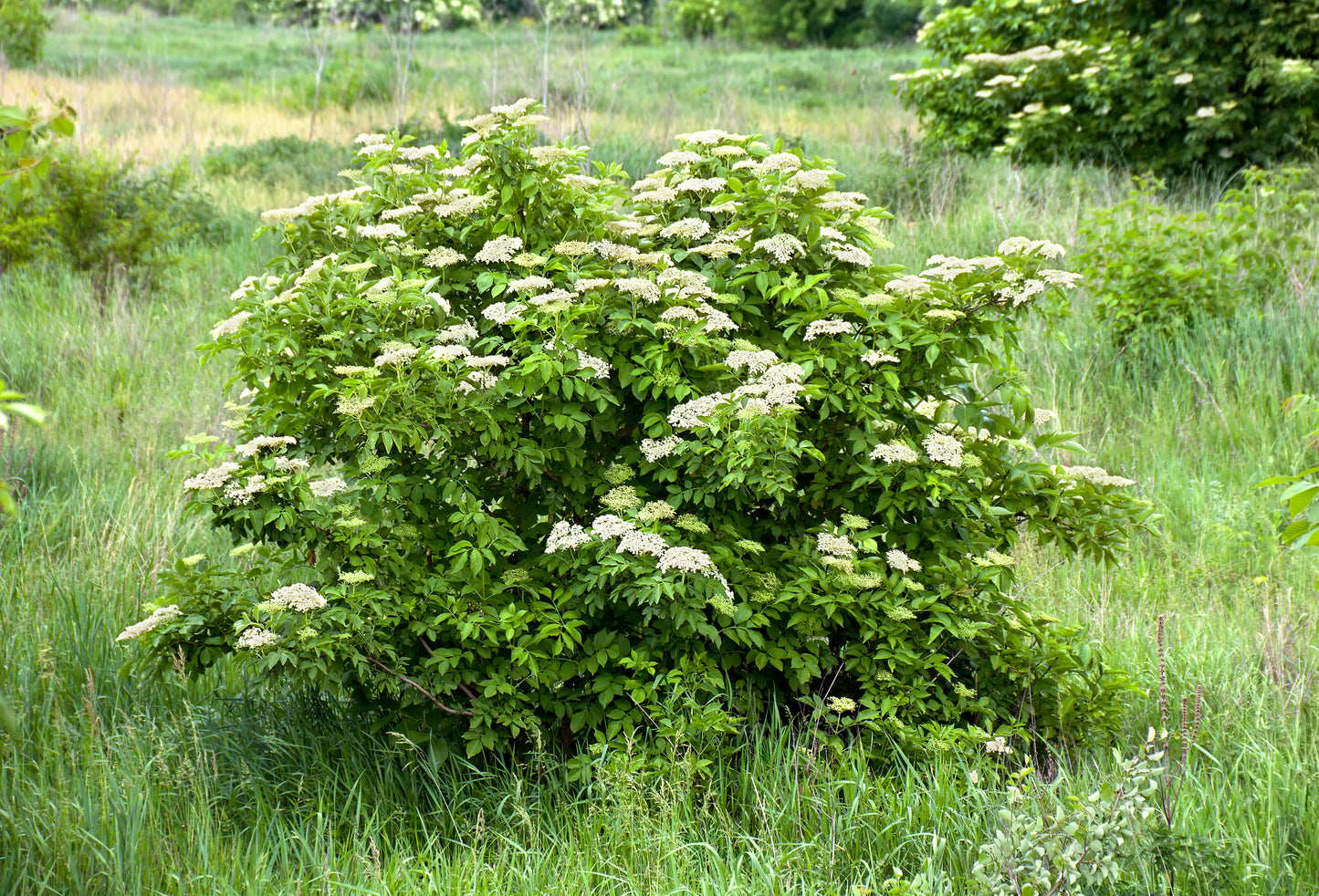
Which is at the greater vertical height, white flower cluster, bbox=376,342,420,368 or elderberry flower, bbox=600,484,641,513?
white flower cluster, bbox=376,342,420,368

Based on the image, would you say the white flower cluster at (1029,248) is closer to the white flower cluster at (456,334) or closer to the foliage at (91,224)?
the white flower cluster at (456,334)

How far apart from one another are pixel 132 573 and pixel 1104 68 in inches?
402

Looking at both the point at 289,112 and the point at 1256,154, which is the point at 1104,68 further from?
the point at 289,112

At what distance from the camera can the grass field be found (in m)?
2.75

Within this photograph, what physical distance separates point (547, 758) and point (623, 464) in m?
0.94

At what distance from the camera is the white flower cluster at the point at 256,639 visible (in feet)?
8.73

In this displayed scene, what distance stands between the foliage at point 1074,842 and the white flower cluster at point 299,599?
5.71 ft

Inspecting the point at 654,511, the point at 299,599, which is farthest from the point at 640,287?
the point at 299,599

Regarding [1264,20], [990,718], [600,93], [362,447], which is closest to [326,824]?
[362,447]

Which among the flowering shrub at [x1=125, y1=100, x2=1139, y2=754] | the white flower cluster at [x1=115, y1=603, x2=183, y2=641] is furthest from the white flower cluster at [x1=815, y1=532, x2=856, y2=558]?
the white flower cluster at [x1=115, y1=603, x2=183, y2=641]

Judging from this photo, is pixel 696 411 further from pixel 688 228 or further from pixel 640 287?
pixel 688 228

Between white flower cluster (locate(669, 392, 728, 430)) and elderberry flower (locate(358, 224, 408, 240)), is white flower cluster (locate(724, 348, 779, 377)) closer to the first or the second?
white flower cluster (locate(669, 392, 728, 430))

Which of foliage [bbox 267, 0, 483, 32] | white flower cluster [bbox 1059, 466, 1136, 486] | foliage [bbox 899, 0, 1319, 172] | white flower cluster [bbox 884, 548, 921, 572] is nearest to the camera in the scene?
white flower cluster [bbox 884, 548, 921, 572]

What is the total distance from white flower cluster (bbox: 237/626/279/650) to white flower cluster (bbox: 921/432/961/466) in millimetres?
1862
